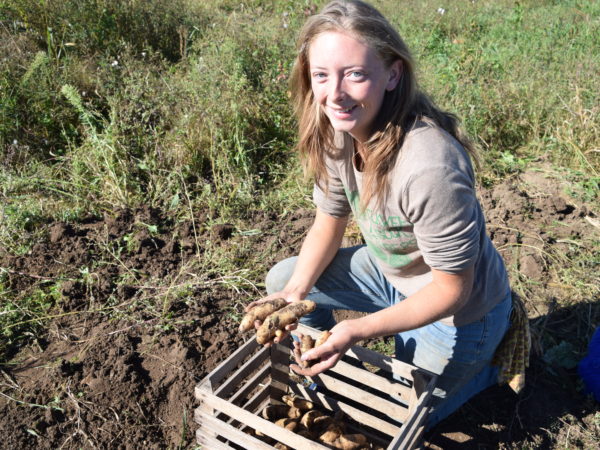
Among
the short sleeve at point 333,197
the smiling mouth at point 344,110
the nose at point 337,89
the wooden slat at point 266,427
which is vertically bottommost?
the wooden slat at point 266,427

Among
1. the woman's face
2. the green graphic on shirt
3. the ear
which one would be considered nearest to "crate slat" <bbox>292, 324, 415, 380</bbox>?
the green graphic on shirt

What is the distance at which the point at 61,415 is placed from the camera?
2.42 m

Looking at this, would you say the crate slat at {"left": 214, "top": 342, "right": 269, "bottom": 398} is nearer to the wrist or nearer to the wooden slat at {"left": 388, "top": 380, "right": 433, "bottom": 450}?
the wrist

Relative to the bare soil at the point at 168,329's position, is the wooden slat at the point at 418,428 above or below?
above

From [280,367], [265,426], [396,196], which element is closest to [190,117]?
[280,367]

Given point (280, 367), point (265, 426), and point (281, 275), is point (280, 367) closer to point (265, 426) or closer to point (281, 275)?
point (281, 275)

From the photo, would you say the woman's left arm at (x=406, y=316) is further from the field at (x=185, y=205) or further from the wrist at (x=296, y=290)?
the field at (x=185, y=205)

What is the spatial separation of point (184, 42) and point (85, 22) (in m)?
0.92

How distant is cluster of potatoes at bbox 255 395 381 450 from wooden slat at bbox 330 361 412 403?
21 centimetres

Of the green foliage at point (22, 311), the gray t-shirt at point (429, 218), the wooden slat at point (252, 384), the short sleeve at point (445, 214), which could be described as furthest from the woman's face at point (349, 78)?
the green foliage at point (22, 311)

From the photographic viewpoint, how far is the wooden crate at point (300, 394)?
1.80 meters

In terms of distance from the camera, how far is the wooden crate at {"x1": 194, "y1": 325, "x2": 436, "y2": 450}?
1.80 metres

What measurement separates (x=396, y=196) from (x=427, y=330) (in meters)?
0.63

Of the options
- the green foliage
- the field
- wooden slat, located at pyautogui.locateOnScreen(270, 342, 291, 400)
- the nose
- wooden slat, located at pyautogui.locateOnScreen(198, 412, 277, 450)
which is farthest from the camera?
the green foliage
